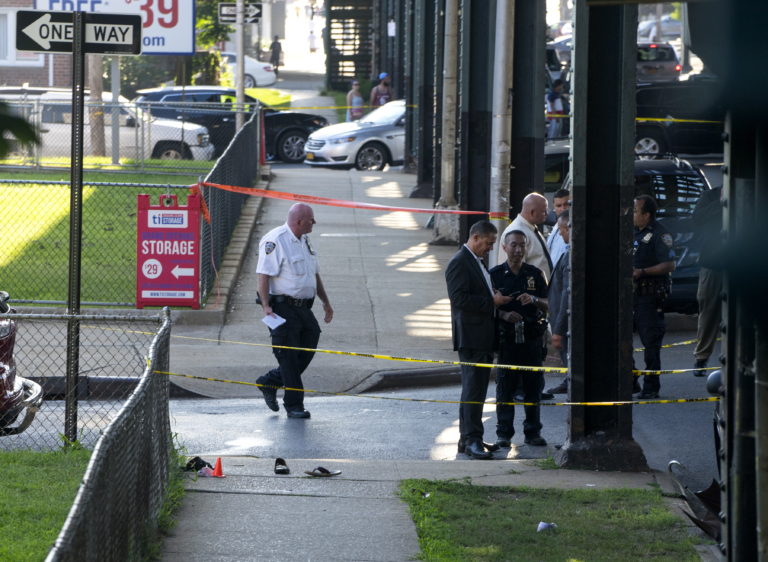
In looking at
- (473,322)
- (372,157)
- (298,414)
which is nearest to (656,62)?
(372,157)

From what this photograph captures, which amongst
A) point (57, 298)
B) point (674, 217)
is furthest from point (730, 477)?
point (57, 298)

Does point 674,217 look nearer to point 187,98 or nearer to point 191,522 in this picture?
point 191,522

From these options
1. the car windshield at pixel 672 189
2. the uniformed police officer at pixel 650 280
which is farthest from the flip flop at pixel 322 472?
the car windshield at pixel 672 189

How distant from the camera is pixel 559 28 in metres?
72.1

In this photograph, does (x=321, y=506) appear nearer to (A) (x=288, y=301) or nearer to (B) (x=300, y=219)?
(A) (x=288, y=301)

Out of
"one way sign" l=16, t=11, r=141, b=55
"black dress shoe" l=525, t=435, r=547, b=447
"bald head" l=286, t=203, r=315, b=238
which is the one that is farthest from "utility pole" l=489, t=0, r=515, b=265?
"one way sign" l=16, t=11, r=141, b=55

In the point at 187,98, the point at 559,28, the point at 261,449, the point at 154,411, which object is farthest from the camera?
the point at 559,28

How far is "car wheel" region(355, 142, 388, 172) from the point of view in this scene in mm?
30344

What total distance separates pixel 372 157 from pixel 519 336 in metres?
21.2

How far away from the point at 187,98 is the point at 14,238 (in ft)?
46.9

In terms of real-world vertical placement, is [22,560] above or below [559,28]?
below

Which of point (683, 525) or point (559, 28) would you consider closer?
point (683, 525)

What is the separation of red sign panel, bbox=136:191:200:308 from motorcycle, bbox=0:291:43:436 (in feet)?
16.4

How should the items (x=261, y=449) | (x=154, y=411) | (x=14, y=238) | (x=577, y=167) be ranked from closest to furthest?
(x=154, y=411) < (x=577, y=167) < (x=261, y=449) < (x=14, y=238)
